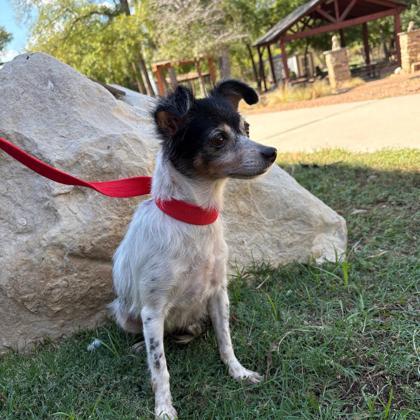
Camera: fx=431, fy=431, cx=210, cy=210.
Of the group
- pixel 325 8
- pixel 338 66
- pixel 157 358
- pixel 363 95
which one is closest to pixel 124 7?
pixel 325 8

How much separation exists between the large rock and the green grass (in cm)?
21

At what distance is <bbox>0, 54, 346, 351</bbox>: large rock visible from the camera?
2.86 m

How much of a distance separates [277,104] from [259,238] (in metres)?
12.9

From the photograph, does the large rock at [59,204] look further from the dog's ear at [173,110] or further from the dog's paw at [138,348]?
the dog's ear at [173,110]

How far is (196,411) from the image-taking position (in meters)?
2.24

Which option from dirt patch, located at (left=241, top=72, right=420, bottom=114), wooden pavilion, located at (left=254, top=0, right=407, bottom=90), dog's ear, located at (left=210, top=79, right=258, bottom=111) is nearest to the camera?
dog's ear, located at (left=210, top=79, right=258, bottom=111)

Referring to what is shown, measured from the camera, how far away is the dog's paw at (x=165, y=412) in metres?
2.17

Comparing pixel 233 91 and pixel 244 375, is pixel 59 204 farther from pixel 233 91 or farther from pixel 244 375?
pixel 244 375

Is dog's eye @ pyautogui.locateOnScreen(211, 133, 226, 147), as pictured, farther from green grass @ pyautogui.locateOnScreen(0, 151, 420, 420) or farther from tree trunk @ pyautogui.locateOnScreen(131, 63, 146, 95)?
tree trunk @ pyautogui.locateOnScreen(131, 63, 146, 95)

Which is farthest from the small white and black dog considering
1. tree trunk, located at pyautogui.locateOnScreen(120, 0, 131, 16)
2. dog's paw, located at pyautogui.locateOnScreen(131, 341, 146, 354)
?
tree trunk, located at pyautogui.locateOnScreen(120, 0, 131, 16)

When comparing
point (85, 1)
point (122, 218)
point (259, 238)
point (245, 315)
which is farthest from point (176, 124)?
point (85, 1)

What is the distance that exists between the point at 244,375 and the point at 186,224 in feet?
3.00

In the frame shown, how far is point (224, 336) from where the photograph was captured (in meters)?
2.53

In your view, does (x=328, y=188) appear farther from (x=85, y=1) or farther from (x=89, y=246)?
(x=85, y=1)
